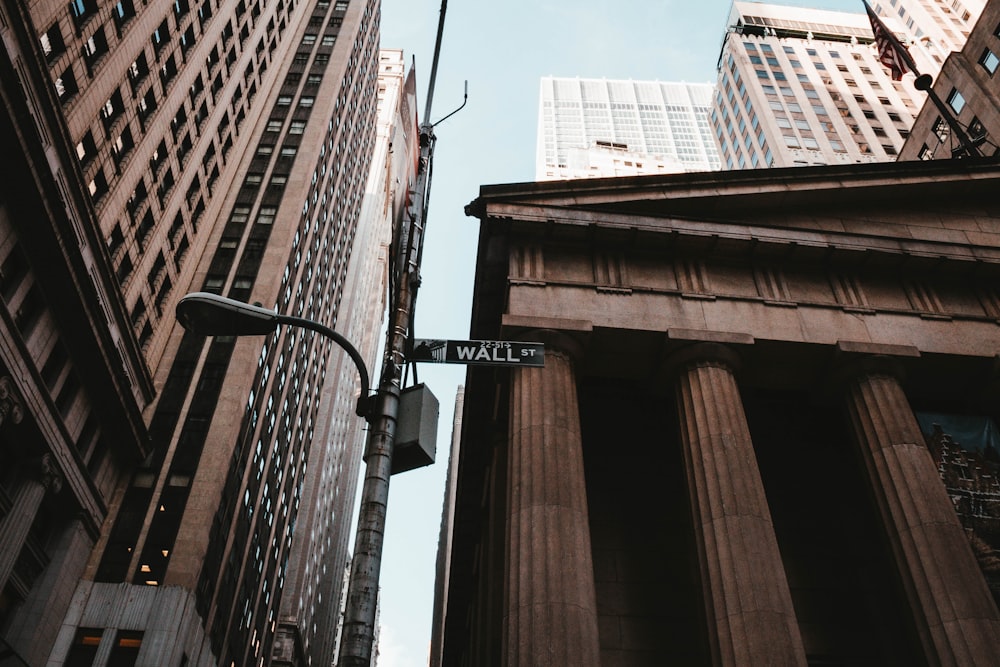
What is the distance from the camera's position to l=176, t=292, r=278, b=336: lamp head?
9297mm

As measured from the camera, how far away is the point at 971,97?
4262cm

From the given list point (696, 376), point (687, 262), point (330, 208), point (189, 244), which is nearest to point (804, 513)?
point (696, 376)

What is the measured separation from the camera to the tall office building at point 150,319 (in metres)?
30.9

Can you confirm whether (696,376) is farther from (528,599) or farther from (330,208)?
(330,208)

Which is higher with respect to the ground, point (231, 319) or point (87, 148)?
point (87, 148)

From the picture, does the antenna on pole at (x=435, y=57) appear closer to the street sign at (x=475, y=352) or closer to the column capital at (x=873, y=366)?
the street sign at (x=475, y=352)

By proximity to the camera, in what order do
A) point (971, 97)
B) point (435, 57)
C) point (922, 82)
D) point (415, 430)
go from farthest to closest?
point (971, 97) → point (922, 82) → point (435, 57) → point (415, 430)

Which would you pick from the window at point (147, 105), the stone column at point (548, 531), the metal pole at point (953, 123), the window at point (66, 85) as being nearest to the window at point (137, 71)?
the window at point (147, 105)

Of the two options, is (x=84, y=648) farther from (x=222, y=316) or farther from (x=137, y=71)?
(x=222, y=316)

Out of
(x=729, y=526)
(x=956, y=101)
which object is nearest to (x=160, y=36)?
(x=729, y=526)

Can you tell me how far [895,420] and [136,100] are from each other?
129 feet

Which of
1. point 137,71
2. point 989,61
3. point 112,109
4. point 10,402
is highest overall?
point 989,61

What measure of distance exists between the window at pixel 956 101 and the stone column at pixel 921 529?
34.4m

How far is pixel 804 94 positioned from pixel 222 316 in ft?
297
